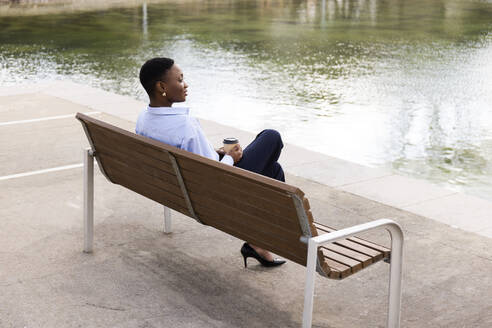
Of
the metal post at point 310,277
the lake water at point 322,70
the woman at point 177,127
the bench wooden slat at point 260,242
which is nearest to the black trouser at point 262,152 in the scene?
the woman at point 177,127

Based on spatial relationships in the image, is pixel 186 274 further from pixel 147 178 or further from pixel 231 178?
pixel 231 178

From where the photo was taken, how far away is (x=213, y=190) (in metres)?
3.98

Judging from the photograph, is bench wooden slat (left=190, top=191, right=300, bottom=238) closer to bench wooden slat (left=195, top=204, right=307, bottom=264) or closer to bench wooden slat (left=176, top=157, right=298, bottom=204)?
bench wooden slat (left=195, top=204, right=307, bottom=264)

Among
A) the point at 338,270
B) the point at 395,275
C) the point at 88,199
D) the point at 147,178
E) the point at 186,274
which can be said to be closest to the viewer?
the point at 338,270

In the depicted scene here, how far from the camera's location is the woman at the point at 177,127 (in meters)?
4.51

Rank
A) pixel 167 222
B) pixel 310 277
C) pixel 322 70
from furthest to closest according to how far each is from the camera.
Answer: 1. pixel 322 70
2. pixel 167 222
3. pixel 310 277

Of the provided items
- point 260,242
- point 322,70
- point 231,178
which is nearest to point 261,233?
point 260,242

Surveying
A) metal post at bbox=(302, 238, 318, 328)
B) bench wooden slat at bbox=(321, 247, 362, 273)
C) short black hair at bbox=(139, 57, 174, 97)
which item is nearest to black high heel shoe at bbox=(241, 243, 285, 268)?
bench wooden slat at bbox=(321, 247, 362, 273)

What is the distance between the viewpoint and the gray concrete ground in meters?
4.27

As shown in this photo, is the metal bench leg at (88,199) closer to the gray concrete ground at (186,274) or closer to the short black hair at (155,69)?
the gray concrete ground at (186,274)

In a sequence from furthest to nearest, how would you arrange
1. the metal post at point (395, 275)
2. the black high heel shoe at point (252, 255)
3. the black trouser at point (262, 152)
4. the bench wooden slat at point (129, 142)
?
1. the black high heel shoe at point (252, 255)
2. the black trouser at point (262, 152)
3. the bench wooden slat at point (129, 142)
4. the metal post at point (395, 275)

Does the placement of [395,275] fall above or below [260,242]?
below

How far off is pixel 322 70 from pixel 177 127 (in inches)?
405

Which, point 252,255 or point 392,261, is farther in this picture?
point 252,255
